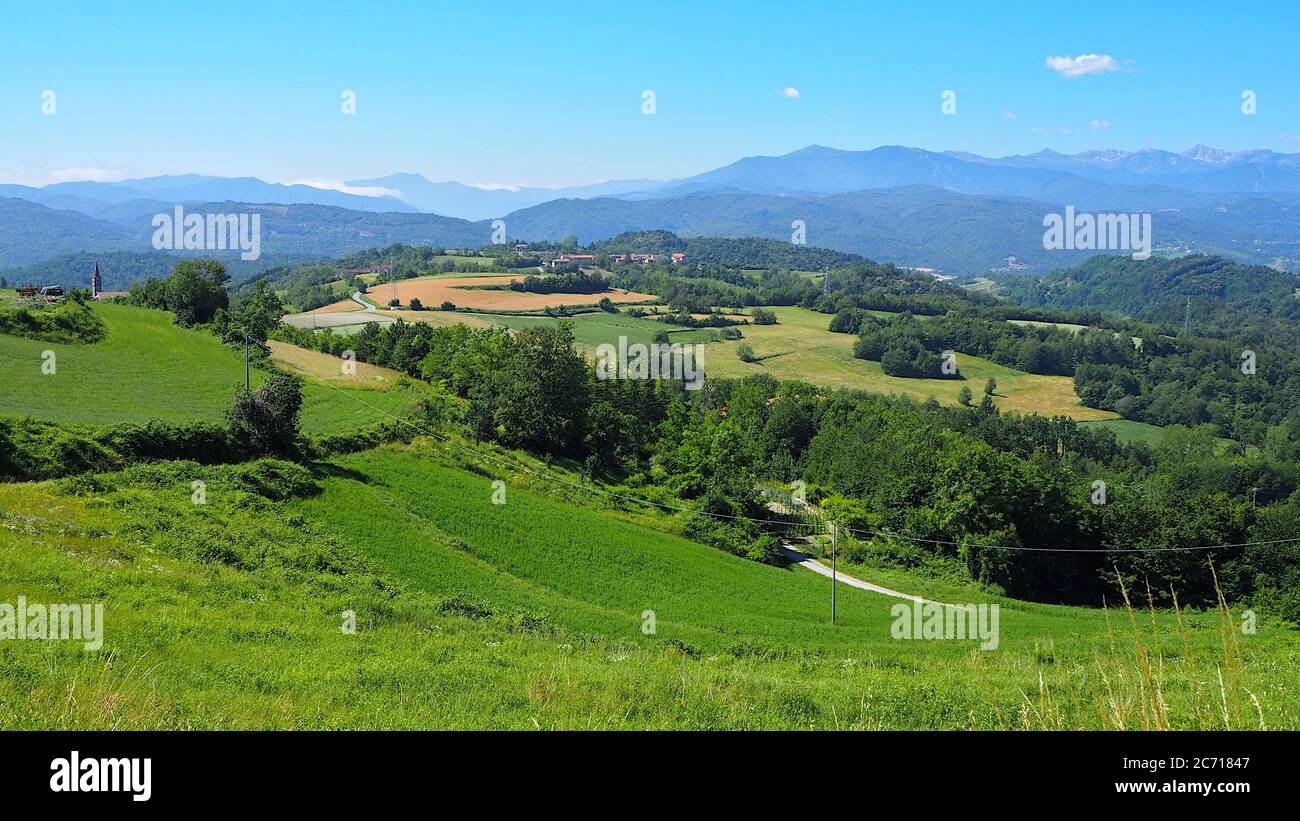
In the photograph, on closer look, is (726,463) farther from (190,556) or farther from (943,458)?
(190,556)

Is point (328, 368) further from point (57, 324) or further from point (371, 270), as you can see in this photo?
point (371, 270)

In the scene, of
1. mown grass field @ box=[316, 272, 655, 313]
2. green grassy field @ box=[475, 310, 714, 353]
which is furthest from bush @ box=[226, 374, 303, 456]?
mown grass field @ box=[316, 272, 655, 313]

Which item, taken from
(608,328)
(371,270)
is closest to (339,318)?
(608,328)

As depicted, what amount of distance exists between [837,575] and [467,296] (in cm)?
10003

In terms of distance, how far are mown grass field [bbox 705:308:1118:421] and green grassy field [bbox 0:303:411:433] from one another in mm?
64142

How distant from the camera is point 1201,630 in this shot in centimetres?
3009

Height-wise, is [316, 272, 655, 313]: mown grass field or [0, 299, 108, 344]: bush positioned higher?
[316, 272, 655, 313]: mown grass field

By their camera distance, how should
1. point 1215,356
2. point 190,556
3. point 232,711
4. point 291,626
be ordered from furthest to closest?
point 1215,356 → point 190,556 → point 291,626 → point 232,711

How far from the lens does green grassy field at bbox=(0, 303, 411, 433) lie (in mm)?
34156

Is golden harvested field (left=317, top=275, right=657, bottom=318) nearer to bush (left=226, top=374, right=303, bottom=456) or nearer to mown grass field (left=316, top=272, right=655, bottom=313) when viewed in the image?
mown grass field (left=316, top=272, right=655, bottom=313)

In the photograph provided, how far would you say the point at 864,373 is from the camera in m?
118
